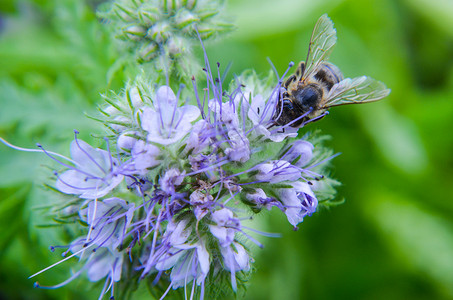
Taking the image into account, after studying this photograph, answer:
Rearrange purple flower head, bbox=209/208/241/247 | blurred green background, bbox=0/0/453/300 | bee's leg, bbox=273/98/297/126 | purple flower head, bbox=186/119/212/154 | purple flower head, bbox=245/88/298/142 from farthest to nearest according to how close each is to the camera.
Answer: blurred green background, bbox=0/0/453/300, bee's leg, bbox=273/98/297/126, purple flower head, bbox=245/88/298/142, purple flower head, bbox=186/119/212/154, purple flower head, bbox=209/208/241/247

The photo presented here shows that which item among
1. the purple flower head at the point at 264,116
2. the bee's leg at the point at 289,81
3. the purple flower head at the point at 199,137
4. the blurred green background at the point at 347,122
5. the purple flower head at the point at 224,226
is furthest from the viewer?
the blurred green background at the point at 347,122

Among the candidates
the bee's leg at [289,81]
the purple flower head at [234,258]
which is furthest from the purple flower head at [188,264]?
the bee's leg at [289,81]

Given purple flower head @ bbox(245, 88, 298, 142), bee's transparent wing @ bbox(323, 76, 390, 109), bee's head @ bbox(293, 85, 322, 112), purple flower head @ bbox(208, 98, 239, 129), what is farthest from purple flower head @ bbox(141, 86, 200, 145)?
bee's transparent wing @ bbox(323, 76, 390, 109)

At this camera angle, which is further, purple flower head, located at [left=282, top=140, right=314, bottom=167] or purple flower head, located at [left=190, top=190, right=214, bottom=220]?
purple flower head, located at [left=282, top=140, right=314, bottom=167]

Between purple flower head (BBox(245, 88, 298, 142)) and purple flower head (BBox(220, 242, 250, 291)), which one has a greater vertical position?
purple flower head (BBox(245, 88, 298, 142))

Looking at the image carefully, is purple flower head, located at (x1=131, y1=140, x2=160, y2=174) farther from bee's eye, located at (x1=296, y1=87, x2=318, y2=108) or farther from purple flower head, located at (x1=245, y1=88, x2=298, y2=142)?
A: bee's eye, located at (x1=296, y1=87, x2=318, y2=108)

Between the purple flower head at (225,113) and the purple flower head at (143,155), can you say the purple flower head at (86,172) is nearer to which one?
the purple flower head at (143,155)
